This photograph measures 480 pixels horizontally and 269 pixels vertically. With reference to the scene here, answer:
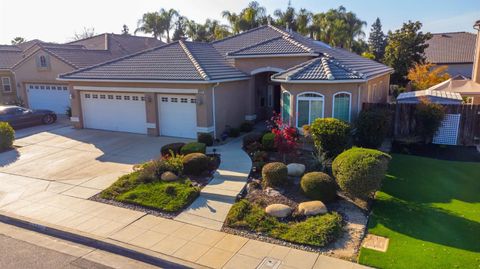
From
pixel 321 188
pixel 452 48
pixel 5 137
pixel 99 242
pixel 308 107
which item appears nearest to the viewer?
pixel 99 242

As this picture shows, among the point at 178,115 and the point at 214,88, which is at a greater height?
the point at 214,88

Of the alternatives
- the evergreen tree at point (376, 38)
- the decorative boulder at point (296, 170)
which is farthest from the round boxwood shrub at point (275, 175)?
the evergreen tree at point (376, 38)

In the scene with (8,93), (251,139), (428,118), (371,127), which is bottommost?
(251,139)

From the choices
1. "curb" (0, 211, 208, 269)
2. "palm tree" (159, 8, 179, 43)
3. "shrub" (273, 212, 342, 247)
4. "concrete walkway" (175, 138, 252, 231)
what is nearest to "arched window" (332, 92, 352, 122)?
"concrete walkway" (175, 138, 252, 231)

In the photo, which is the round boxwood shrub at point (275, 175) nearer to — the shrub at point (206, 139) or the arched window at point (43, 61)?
the shrub at point (206, 139)

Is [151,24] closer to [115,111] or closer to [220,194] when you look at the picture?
[115,111]

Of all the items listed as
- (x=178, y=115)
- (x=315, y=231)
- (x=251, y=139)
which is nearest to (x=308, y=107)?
(x=251, y=139)

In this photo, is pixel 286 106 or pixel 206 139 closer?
pixel 206 139
